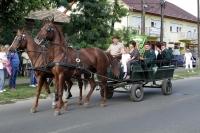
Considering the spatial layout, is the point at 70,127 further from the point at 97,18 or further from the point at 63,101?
the point at 97,18

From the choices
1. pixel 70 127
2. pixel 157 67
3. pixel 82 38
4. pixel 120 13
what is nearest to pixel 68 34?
pixel 82 38

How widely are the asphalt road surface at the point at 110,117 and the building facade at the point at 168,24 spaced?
2871 centimetres

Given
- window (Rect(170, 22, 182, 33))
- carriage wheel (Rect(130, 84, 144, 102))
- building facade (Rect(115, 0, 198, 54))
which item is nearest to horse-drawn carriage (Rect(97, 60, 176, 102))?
carriage wheel (Rect(130, 84, 144, 102))

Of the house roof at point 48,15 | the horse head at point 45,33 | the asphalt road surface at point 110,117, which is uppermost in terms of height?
the house roof at point 48,15

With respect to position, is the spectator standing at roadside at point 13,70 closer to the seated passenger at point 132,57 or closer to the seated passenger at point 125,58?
the seated passenger at point 125,58

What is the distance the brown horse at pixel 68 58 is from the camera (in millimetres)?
8261

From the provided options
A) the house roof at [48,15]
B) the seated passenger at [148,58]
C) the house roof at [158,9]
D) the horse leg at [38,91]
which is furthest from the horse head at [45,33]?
the house roof at [158,9]

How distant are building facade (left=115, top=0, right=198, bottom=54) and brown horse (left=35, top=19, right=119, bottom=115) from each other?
28560mm

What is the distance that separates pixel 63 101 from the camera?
9000 mm

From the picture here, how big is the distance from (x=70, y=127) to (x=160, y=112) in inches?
116

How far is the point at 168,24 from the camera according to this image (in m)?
44.8

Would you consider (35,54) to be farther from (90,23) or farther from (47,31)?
(90,23)

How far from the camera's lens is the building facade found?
3909cm

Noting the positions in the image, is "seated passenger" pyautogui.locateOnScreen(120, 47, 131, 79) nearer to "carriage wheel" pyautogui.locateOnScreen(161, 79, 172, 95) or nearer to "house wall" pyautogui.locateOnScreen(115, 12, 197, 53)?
"carriage wheel" pyautogui.locateOnScreen(161, 79, 172, 95)
